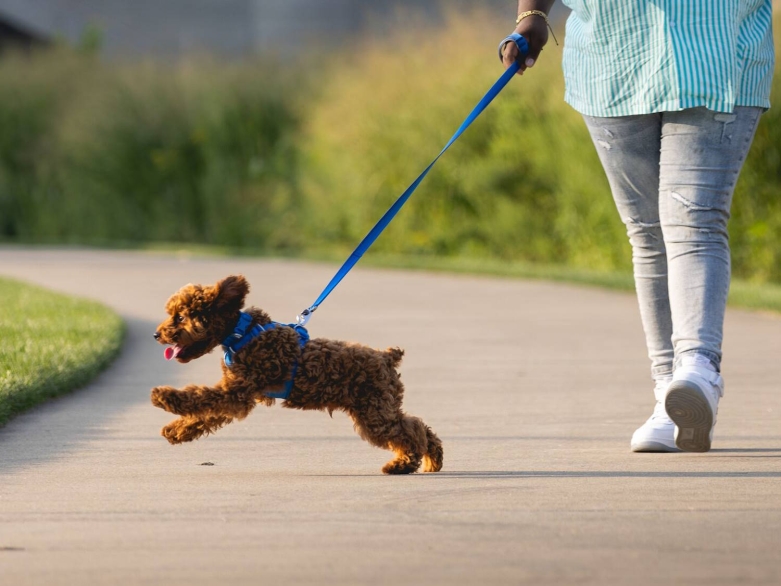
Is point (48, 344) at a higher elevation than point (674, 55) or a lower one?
lower

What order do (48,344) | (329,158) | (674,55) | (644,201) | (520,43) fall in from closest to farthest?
1. (674,55)
2. (520,43)
3. (644,201)
4. (48,344)
5. (329,158)

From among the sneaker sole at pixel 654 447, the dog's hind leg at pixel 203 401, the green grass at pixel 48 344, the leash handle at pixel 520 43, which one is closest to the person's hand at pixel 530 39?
the leash handle at pixel 520 43

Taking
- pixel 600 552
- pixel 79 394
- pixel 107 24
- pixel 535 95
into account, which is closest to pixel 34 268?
pixel 535 95

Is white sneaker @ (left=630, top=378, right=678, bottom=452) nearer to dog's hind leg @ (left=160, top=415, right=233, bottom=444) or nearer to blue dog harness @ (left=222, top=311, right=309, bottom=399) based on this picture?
blue dog harness @ (left=222, top=311, right=309, bottom=399)

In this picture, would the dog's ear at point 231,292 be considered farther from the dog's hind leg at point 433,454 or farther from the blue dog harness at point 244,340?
the dog's hind leg at point 433,454

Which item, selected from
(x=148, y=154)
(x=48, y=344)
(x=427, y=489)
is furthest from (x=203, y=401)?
(x=148, y=154)

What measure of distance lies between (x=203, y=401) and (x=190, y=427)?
0.17m

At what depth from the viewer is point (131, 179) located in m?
23.9

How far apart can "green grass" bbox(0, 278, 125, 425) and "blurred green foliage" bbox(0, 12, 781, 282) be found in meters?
6.79

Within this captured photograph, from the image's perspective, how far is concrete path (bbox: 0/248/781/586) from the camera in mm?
3697

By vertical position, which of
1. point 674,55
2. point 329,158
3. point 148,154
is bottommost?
point 674,55

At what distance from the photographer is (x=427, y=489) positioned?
15.5ft

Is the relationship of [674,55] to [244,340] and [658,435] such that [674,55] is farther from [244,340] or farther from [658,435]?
[244,340]

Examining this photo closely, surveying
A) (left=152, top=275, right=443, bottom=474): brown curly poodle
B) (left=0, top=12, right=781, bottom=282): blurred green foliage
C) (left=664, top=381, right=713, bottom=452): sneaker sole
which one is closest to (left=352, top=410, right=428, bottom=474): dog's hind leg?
(left=152, top=275, right=443, bottom=474): brown curly poodle
